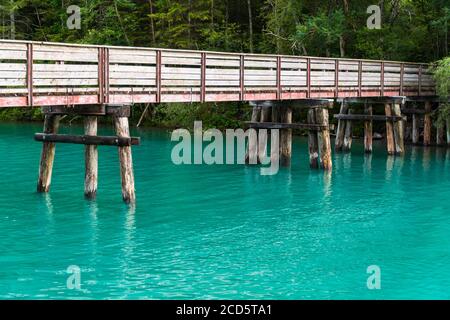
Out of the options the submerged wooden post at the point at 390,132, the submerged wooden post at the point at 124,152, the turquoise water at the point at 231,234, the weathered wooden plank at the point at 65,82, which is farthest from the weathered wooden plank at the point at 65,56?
the submerged wooden post at the point at 390,132

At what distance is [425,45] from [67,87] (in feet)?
77.7

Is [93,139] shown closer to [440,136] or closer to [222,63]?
[222,63]

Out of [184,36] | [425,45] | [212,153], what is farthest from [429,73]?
[184,36]

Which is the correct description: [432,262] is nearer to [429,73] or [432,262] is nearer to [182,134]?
[429,73]

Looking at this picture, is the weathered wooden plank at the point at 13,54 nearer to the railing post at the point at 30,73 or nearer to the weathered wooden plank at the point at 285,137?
the railing post at the point at 30,73

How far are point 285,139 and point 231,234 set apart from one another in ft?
33.8

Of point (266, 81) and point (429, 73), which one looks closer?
point (266, 81)

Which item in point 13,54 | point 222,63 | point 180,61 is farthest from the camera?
point 222,63

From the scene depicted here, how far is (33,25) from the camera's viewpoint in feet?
179

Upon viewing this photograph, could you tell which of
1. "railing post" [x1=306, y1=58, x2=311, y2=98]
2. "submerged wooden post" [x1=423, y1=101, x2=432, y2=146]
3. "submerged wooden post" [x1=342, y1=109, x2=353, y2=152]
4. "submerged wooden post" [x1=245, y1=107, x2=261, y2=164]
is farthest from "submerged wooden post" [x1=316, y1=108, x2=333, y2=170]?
"submerged wooden post" [x1=423, y1=101, x2=432, y2=146]

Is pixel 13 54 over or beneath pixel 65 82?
over

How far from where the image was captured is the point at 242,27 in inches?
1890

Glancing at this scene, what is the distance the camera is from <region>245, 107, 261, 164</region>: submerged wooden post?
27.5 metres

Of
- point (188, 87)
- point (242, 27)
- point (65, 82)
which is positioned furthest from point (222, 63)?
point (242, 27)
